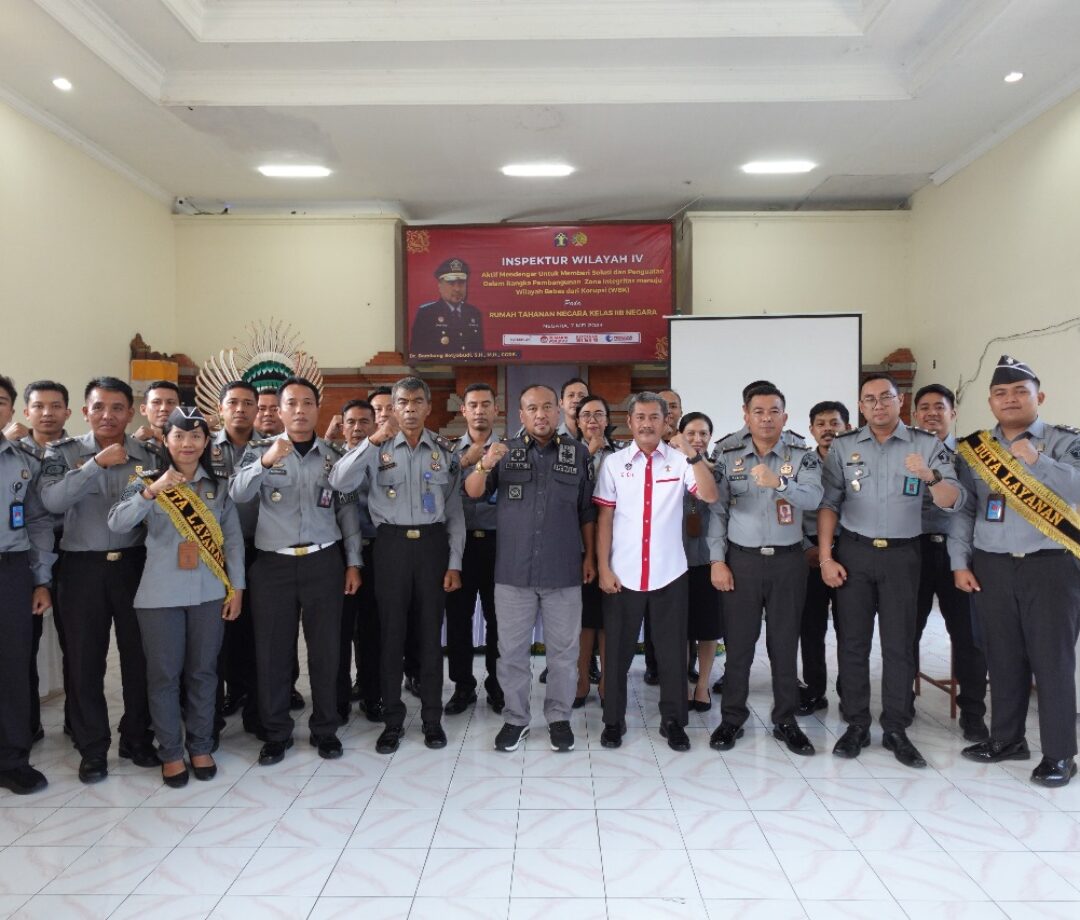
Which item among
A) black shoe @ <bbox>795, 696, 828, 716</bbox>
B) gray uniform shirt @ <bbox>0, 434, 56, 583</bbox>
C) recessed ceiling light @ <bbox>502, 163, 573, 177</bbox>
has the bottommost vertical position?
black shoe @ <bbox>795, 696, 828, 716</bbox>

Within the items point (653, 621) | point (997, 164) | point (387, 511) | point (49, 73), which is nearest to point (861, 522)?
point (653, 621)

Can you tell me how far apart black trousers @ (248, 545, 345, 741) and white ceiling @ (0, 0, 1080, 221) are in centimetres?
353

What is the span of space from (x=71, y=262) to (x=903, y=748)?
21.9 ft

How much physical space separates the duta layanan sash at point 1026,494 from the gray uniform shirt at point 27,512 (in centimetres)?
392

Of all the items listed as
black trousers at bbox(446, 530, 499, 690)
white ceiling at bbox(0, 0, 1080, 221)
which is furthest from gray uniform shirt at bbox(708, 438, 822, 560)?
white ceiling at bbox(0, 0, 1080, 221)

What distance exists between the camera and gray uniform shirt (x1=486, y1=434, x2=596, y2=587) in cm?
332

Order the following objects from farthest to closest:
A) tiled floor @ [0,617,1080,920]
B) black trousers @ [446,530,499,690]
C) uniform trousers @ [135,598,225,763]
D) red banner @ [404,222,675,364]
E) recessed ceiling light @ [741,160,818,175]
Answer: red banner @ [404,222,675,364] → recessed ceiling light @ [741,160,818,175] → black trousers @ [446,530,499,690] → uniform trousers @ [135,598,225,763] → tiled floor @ [0,617,1080,920]

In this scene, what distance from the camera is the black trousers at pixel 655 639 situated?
3367 millimetres

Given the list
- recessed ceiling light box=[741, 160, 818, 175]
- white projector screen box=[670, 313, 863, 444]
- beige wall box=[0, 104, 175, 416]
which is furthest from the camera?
white projector screen box=[670, 313, 863, 444]

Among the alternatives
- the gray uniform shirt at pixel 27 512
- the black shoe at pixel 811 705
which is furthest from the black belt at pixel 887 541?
the gray uniform shirt at pixel 27 512

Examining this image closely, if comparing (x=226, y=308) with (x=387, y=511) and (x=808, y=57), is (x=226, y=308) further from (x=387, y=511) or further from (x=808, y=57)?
(x=808, y=57)

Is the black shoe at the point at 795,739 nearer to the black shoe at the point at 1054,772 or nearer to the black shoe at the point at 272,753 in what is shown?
the black shoe at the point at 1054,772

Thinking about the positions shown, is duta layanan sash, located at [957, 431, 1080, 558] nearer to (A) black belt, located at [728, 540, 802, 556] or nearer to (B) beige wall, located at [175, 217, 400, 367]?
(A) black belt, located at [728, 540, 802, 556]

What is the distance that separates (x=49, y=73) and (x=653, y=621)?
530 centimetres
